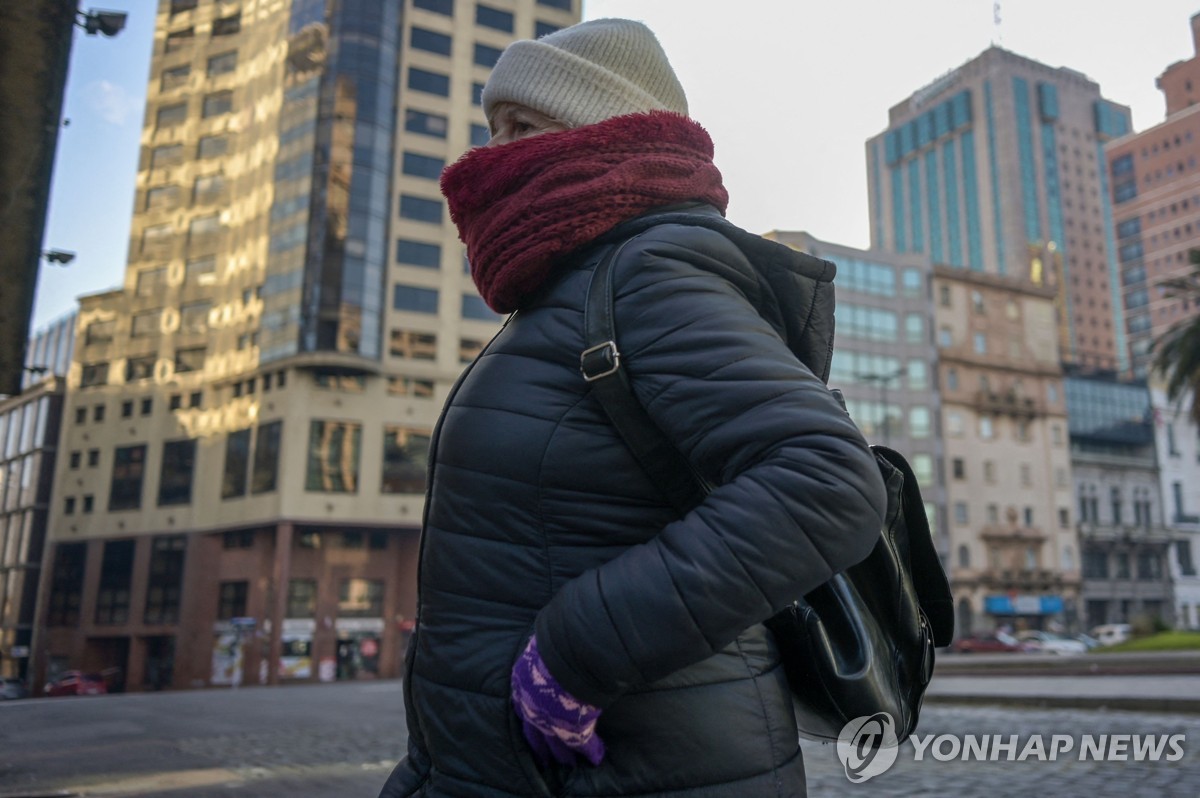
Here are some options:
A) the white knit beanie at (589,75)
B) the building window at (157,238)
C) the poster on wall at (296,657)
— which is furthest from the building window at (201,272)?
the white knit beanie at (589,75)

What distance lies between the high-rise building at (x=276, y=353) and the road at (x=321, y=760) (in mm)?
34195

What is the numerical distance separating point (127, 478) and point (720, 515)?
59818 mm

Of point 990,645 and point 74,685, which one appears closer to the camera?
point 74,685

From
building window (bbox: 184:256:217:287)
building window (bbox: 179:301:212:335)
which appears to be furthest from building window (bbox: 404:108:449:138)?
building window (bbox: 179:301:212:335)

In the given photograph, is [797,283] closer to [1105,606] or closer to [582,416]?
[582,416]

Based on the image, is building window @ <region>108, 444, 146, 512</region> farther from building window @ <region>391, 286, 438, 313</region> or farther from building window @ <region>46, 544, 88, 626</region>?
building window @ <region>391, 286, 438, 313</region>

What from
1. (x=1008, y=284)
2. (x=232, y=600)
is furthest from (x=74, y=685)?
(x=1008, y=284)

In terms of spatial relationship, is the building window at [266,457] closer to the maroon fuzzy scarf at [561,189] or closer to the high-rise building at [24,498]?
the high-rise building at [24,498]

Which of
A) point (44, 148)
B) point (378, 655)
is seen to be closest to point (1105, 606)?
point (378, 655)

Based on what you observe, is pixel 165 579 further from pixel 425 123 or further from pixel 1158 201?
pixel 1158 201

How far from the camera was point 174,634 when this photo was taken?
50.6 meters

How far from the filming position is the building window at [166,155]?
186 ft

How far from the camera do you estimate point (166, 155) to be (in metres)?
57.2

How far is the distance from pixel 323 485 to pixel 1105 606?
55.3 metres
